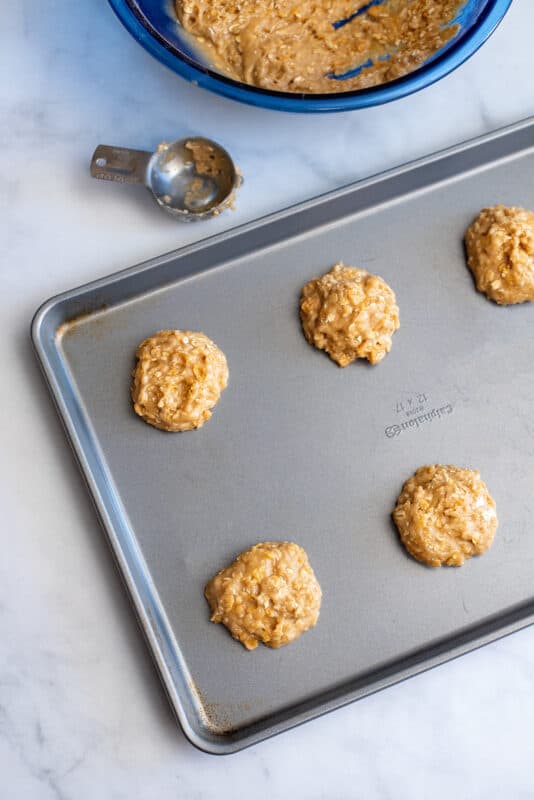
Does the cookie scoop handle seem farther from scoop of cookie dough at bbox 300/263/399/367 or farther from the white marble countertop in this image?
scoop of cookie dough at bbox 300/263/399/367

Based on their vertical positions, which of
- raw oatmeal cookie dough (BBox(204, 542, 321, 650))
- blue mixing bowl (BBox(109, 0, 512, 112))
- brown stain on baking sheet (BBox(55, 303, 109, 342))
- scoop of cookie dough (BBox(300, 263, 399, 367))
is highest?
blue mixing bowl (BBox(109, 0, 512, 112))

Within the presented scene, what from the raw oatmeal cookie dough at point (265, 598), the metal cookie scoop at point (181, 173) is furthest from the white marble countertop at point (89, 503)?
the raw oatmeal cookie dough at point (265, 598)

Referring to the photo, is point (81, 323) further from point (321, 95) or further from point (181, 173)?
point (321, 95)

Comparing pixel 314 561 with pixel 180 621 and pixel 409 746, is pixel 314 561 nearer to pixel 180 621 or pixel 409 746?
pixel 180 621

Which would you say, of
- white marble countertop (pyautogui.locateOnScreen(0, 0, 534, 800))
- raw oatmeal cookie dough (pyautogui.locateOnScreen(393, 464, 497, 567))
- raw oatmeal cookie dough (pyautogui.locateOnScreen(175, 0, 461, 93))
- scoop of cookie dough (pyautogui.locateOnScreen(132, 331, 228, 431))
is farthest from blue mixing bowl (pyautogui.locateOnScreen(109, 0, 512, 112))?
raw oatmeal cookie dough (pyautogui.locateOnScreen(393, 464, 497, 567))

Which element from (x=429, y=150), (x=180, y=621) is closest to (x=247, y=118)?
(x=429, y=150)

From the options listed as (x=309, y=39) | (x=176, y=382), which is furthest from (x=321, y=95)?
(x=176, y=382)

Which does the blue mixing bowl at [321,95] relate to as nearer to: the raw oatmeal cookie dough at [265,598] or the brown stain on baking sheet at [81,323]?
the brown stain on baking sheet at [81,323]
